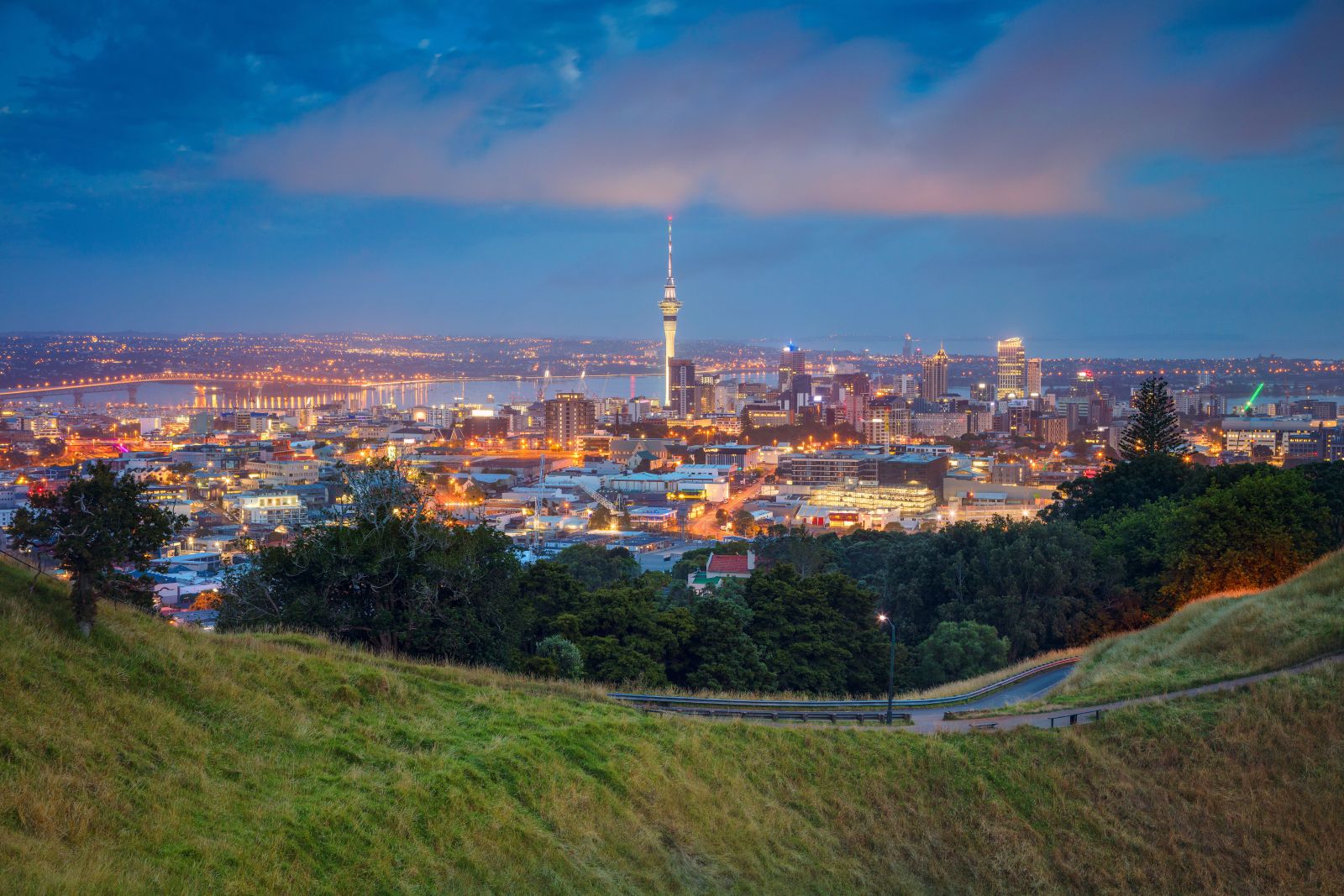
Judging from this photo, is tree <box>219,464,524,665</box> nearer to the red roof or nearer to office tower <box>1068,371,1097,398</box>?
the red roof

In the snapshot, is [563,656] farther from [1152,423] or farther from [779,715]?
[1152,423]

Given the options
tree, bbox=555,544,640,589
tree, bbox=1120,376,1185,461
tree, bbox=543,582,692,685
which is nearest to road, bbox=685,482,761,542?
tree, bbox=555,544,640,589

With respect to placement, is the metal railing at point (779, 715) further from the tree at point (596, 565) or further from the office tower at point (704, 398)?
the office tower at point (704, 398)

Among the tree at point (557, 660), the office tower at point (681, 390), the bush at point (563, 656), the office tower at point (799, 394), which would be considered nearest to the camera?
the tree at point (557, 660)

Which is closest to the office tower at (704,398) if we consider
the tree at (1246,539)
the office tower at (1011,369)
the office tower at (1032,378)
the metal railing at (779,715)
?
the office tower at (1011,369)

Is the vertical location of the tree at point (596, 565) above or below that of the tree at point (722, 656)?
below

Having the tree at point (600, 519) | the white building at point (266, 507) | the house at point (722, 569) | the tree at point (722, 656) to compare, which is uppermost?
the tree at point (722, 656)
